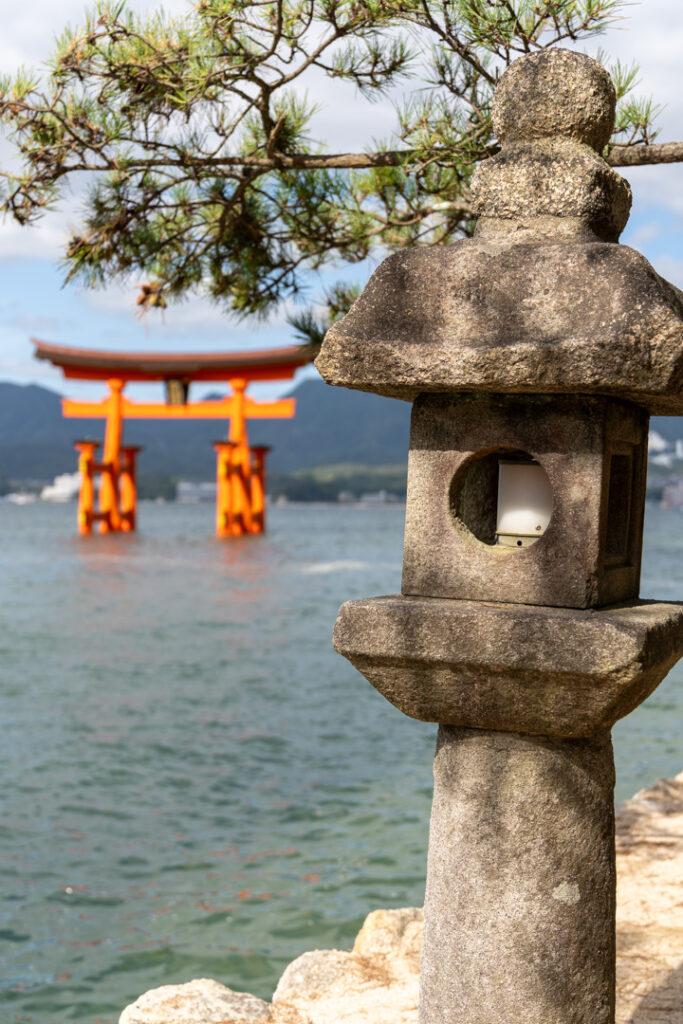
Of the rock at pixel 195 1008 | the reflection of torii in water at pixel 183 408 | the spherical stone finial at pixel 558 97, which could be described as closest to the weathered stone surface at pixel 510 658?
the spherical stone finial at pixel 558 97

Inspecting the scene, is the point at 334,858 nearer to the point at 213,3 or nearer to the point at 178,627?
the point at 213,3

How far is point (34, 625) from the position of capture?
14805mm

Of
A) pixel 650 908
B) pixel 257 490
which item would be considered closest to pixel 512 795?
pixel 650 908

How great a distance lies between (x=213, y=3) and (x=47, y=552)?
88.2ft

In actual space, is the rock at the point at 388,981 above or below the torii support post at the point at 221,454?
below

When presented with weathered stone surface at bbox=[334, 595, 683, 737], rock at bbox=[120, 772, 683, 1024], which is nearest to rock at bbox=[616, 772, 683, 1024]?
rock at bbox=[120, 772, 683, 1024]

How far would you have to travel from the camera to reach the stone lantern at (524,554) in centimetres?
202

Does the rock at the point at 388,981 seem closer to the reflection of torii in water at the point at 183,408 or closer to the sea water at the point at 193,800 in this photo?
the sea water at the point at 193,800

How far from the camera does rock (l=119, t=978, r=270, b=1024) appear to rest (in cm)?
328

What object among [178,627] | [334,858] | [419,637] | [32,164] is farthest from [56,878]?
[178,627]

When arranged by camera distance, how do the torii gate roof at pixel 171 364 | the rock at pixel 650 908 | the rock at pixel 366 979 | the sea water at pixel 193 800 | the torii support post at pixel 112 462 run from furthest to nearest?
the torii support post at pixel 112 462, the torii gate roof at pixel 171 364, the sea water at pixel 193 800, the rock at pixel 366 979, the rock at pixel 650 908

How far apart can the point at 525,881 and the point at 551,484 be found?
76 centimetres

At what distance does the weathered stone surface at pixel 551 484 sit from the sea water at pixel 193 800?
2.65 m

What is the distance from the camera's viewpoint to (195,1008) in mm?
3348
